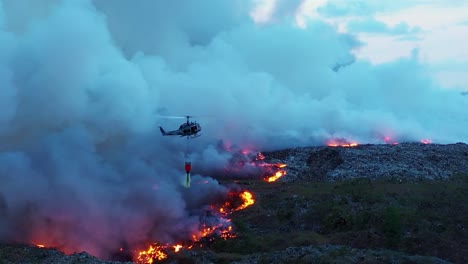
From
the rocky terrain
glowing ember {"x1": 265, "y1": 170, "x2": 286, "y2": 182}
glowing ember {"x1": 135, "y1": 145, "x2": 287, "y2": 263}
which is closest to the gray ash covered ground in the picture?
the rocky terrain

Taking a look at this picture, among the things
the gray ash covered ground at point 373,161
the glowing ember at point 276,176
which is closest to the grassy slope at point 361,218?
the gray ash covered ground at point 373,161

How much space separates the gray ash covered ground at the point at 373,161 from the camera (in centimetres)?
3846

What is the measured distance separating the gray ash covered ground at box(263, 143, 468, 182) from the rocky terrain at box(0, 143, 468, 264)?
0.25 feet

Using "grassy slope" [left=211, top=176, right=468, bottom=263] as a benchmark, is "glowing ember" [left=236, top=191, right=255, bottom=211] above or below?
above

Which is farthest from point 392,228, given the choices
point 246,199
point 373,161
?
point 373,161

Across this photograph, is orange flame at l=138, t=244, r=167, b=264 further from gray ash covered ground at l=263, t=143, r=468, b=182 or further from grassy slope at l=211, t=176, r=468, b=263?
gray ash covered ground at l=263, t=143, r=468, b=182

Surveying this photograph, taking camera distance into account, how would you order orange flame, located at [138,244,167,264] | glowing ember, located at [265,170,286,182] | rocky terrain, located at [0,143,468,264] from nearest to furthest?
1. rocky terrain, located at [0,143,468,264]
2. orange flame, located at [138,244,167,264]
3. glowing ember, located at [265,170,286,182]

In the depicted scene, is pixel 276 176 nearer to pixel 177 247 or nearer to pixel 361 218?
pixel 361 218

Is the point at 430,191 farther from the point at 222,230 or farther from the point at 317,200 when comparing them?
the point at 222,230

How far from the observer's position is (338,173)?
38.9 metres

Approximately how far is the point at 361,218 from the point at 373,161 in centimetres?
1392

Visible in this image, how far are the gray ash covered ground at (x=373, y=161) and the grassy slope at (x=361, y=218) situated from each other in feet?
8.26

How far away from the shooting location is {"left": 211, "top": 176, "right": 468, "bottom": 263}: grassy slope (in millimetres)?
24641

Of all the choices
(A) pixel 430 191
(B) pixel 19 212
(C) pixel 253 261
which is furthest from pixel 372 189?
(B) pixel 19 212
